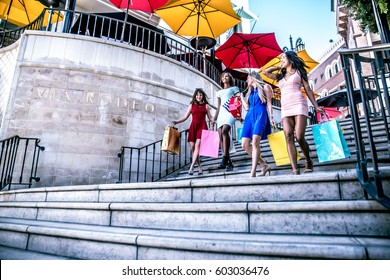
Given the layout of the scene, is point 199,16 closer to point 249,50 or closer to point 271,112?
point 249,50

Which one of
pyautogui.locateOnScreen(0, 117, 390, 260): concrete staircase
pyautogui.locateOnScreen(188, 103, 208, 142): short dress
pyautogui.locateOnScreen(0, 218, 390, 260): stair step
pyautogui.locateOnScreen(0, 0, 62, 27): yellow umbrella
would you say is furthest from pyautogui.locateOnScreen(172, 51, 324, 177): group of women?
pyautogui.locateOnScreen(0, 0, 62, 27): yellow umbrella

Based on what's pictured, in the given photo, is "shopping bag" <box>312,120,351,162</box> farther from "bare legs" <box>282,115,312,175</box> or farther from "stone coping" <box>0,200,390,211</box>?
"stone coping" <box>0,200,390,211</box>

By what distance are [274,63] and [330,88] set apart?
15.7m

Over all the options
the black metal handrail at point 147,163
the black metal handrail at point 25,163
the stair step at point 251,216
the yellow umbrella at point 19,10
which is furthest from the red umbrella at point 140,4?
the stair step at point 251,216

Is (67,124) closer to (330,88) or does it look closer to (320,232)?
(320,232)

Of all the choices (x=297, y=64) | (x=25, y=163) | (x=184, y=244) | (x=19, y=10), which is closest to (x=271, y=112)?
(x=297, y=64)

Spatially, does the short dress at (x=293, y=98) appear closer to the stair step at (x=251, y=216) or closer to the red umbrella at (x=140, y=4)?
the stair step at (x=251, y=216)

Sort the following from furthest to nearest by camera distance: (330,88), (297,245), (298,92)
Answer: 1. (330,88)
2. (298,92)
3. (297,245)

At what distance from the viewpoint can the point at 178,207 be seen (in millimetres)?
2699

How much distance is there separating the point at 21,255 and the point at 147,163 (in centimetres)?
497

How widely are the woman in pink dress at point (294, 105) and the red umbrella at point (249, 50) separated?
7.88 m

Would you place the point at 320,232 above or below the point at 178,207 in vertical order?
below

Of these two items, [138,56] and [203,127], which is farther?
[138,56]
